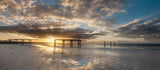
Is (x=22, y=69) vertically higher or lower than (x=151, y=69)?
higher

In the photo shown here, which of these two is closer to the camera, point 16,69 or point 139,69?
point 16,69

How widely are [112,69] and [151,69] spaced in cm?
448

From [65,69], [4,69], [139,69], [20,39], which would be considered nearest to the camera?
[4,69]

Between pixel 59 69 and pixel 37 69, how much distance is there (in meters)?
2.10

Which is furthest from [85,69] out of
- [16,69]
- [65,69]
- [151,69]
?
[151,69]

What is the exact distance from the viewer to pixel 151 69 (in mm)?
10508

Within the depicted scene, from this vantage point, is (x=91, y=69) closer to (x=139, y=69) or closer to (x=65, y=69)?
(x=65, y=69)

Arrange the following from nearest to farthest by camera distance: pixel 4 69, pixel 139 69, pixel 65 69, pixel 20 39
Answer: pixel 4 69 < pixel 65 69 < pixel 139 69 < pixel 20 39

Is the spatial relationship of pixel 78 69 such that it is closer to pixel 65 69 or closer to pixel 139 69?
pixel 65 69

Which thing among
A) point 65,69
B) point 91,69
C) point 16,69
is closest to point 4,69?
point 16,69

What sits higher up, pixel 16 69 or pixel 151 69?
pixel 16 69

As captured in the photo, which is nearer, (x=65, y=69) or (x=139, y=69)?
(x=65, y=69)

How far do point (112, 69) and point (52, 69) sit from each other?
6004 millimetres

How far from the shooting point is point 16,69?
9.17m
